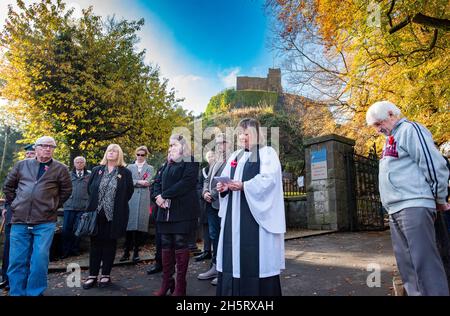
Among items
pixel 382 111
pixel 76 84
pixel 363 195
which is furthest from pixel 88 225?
pixel 76 84

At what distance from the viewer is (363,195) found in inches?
363

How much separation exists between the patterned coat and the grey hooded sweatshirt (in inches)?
150

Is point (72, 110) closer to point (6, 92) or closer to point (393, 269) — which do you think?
point (6, 92)

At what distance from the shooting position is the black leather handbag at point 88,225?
3934 millimetres

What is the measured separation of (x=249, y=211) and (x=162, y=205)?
1173mm

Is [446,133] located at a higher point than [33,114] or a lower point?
lower

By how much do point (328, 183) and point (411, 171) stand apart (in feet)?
21.1

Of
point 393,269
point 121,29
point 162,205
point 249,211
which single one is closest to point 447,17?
point 393,269

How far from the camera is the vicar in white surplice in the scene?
272 cm

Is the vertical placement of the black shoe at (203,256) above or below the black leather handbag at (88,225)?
below

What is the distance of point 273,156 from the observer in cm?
305

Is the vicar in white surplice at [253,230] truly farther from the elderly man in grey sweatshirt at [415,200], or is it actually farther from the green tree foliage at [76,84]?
the green tree foliage at [76,84]

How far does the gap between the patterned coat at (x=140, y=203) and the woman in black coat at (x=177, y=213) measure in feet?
5.93

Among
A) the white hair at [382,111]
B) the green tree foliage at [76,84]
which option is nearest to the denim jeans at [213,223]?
the white hair at [382,111]
